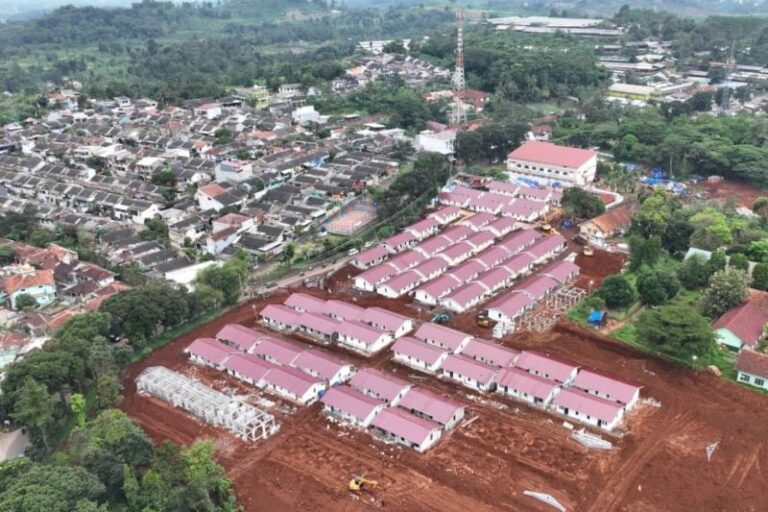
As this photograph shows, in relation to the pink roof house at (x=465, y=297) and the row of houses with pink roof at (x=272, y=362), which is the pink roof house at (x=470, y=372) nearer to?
the row of houses with pink roof at (x=272, y=362)

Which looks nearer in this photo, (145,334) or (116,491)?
(116,491)

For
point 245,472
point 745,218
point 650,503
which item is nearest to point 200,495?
point 245,472

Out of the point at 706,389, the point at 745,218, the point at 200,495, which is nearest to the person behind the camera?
the point at 200,495

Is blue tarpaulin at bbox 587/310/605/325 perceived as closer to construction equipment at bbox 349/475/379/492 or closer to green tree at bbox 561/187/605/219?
construction equipment at bbox 349/475/379/492

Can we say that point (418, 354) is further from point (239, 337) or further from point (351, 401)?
point (239, 337)

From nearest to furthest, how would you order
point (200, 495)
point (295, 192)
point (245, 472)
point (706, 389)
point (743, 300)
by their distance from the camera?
point (200, 495) < point (245, 472) < point (706, 389) < point (743, 300) < point (295, 192)

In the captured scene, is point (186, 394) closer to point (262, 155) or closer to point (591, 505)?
point (591, 505)

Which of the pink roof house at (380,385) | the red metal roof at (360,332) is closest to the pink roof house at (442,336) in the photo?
the red metal roof at (360,332)

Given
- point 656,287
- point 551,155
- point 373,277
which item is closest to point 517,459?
point 656,287
